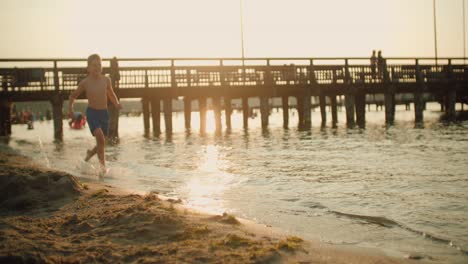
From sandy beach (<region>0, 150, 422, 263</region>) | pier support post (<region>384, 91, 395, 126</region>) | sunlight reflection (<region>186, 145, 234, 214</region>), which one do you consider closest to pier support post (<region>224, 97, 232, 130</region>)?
pier support post (<region>384, 91, 395, 126</region>)

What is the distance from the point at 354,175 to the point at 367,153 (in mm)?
3090

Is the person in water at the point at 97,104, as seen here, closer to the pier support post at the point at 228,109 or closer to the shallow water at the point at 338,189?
the shallow water at the point at 338,189

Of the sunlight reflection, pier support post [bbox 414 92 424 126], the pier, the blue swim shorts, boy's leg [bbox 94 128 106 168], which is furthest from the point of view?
pier support post [bbox 414 92 424 126]

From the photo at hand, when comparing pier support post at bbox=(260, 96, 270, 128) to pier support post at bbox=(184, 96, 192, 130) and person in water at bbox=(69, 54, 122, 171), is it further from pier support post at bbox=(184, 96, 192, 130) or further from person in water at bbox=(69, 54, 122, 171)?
person in water at bbox=(69, 54, 122, 171)

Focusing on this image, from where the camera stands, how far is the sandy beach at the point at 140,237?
239cm

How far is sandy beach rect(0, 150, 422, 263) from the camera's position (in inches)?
94.1

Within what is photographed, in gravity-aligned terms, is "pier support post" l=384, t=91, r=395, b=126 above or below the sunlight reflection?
above

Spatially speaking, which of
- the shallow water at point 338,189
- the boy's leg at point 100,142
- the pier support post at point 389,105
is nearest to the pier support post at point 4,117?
the shallow water at point 338,189

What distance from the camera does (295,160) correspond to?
26.6ft

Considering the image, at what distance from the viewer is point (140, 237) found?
2779mm

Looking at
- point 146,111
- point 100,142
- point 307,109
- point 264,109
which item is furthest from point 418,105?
point 100,142

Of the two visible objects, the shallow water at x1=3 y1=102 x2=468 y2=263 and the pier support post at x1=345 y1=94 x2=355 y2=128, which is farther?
the pier support post at x1=345 y1=94 x2=355 y2=128

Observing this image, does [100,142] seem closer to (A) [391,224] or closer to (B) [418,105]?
(A) [391,224]

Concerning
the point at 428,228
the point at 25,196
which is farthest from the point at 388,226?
the point at 25,196
